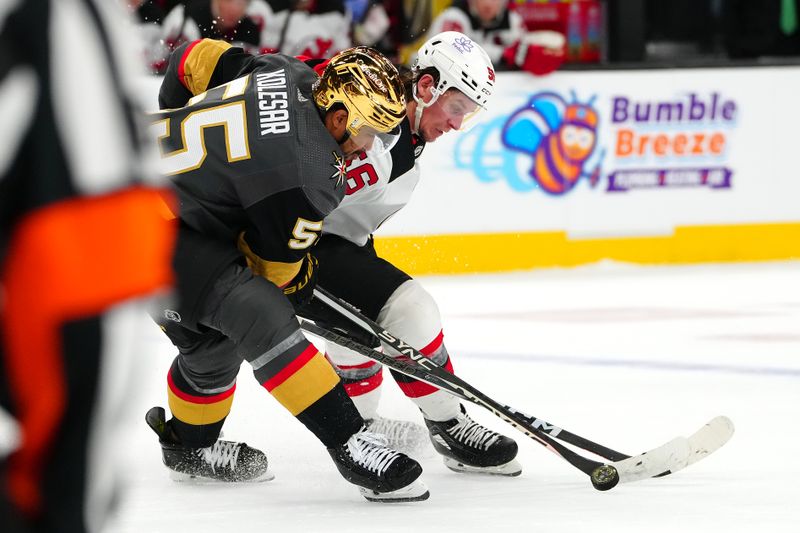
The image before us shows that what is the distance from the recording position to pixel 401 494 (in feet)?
7.32

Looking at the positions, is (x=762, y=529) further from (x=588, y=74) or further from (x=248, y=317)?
(x=588, y=74)

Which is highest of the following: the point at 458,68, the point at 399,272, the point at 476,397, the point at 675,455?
the point at 458,68

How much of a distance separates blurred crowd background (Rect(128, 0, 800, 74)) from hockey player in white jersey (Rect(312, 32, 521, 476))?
9.16 ft

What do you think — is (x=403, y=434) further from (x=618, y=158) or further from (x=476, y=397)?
(x=618, y=158)

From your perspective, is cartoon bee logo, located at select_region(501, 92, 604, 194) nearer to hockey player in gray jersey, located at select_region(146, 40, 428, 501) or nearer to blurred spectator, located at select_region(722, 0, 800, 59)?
blurred spectator, located at select_region(722, 0, 800, 59)

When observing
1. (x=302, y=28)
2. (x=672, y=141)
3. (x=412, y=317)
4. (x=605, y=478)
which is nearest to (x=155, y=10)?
(x=302, y=28)

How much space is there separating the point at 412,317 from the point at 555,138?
3117 millimetres

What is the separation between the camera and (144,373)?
572 millimetres

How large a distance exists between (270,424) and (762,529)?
1.33 metres

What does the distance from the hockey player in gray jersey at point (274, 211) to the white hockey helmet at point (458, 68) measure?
18cm

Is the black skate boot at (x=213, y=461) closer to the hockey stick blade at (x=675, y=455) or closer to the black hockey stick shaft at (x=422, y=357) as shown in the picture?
the black hockey stick shaft at (x=422, y=357)

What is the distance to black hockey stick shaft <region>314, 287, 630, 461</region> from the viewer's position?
238cm

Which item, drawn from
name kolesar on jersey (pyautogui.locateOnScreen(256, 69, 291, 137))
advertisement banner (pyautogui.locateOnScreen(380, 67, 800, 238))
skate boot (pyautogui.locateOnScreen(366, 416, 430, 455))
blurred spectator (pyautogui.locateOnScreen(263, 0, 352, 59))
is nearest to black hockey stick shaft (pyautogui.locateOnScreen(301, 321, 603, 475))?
skate boot (pyautogui.locateOnScreen(366, 416, 430, 455))

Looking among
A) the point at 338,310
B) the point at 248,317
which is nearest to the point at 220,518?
the point at 248,317
